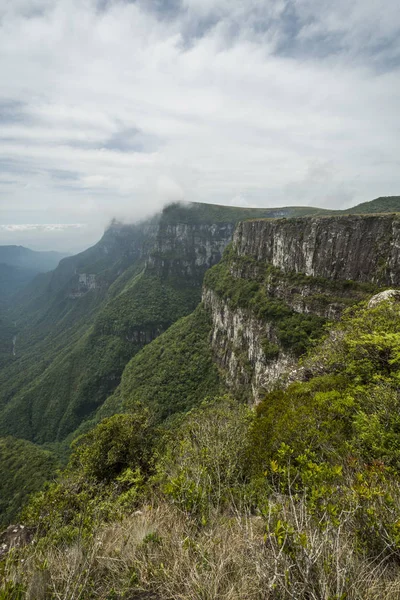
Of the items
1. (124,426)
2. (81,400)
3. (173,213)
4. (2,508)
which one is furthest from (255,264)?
(173,213)

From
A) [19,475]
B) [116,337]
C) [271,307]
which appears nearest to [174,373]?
[271,307]

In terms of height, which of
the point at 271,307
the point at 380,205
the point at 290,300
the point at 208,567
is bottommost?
the point at 271,307

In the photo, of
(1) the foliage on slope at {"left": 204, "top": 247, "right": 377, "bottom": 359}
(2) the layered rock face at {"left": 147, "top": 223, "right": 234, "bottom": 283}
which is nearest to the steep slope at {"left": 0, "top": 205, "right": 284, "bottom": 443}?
(2) the layered rock face at {"left": 147, "top": 223, "right": 234, "bottom": 283}

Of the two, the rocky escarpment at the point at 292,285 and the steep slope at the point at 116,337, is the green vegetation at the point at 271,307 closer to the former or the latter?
the rocky escarpment at the point at 292,285

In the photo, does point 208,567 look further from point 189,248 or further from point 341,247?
point 189,248

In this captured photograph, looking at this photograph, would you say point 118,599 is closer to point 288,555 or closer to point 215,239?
point 288,555

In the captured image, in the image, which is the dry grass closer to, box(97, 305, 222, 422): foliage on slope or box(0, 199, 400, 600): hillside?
box(0, 199, 400, 600): hillside
